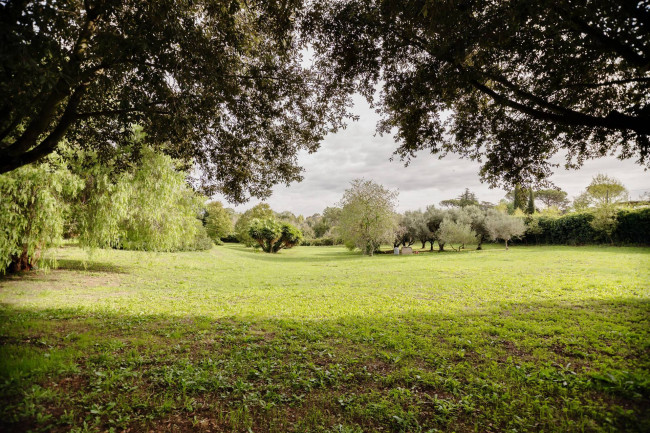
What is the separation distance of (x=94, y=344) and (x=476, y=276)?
17.0m

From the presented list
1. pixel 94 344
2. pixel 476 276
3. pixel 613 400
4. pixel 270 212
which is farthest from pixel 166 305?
pixel 270 212

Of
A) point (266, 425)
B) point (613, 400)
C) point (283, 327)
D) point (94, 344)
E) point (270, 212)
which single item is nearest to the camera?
point (266, 425)

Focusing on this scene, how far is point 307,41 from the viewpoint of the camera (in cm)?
730

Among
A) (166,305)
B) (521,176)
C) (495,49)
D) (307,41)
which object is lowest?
(166,305)

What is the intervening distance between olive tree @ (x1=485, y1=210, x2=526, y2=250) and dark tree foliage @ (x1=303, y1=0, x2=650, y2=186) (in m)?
32.6

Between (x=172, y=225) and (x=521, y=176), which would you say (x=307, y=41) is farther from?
(x=172, y=225)

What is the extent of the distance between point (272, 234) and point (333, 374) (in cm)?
3847

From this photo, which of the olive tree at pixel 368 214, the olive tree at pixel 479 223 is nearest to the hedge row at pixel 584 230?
the olive tree at pixel 479 223

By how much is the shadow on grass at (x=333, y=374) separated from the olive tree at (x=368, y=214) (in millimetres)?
26897

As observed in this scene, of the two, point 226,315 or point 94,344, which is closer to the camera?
point 94,344

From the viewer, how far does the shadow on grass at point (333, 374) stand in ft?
12.9

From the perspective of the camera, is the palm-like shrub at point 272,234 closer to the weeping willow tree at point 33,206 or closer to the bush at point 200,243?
the bush at point 200,243

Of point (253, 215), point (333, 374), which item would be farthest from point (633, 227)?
point (253, 215)

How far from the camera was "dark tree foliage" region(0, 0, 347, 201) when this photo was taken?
4.25m
